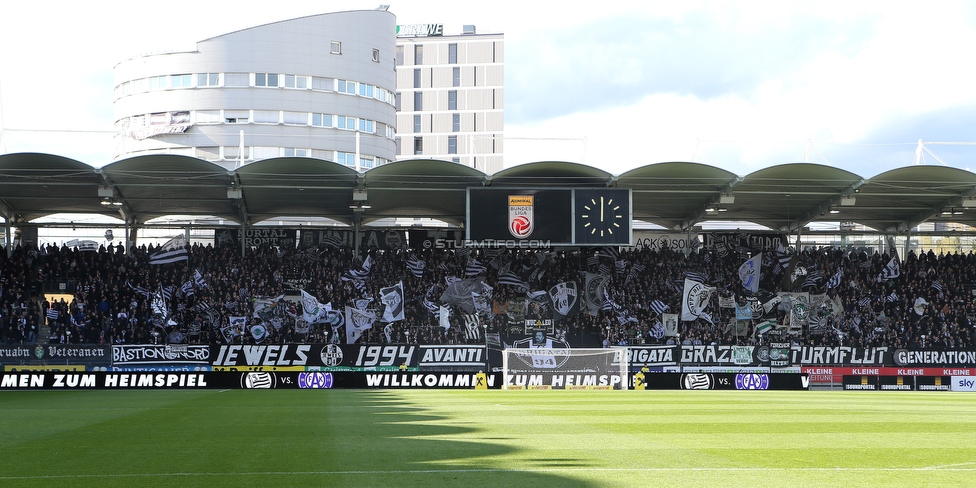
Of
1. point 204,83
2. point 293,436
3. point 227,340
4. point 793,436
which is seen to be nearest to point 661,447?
point 793,436

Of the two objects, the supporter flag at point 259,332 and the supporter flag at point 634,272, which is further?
the supporter flag at point 634,272

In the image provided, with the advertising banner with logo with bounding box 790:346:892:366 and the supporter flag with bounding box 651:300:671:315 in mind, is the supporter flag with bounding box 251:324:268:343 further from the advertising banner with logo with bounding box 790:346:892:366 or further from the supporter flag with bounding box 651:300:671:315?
the advertising banner with logo with bounding box 790:346:892:366

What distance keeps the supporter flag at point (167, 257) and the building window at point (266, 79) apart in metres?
36.7

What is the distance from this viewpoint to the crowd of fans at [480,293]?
36.3 meters

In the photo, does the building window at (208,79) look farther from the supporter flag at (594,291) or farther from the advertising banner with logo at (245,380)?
the advertising banner with logo at (245,380)

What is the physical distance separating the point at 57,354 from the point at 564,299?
69.4 feet

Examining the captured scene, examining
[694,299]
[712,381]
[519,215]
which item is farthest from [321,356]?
[694,299]

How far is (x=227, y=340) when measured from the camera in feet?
117

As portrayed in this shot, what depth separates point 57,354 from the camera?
Answer: 31781 millimetres

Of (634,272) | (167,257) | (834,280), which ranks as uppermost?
(167,257)

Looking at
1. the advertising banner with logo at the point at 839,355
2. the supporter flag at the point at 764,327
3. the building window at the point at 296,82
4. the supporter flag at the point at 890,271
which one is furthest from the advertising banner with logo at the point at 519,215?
the building window at the point at 296,82

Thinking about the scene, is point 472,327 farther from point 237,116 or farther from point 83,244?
point 237,116

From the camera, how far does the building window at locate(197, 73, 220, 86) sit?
72.0 meters

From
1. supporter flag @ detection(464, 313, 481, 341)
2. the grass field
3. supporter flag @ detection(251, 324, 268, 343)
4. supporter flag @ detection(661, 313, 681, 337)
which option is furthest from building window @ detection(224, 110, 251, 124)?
the grass field
